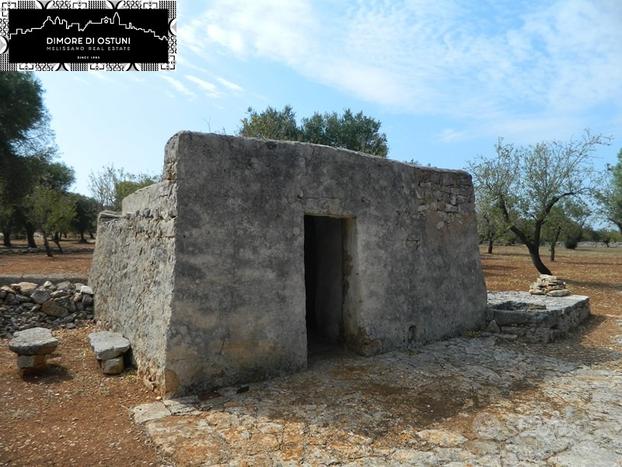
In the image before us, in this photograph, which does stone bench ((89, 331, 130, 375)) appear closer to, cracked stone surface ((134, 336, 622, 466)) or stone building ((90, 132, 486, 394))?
stone building ((90, 132, 486, 394))

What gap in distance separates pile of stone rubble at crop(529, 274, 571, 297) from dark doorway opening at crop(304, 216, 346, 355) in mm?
6047

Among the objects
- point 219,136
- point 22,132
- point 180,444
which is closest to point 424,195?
point 219,136

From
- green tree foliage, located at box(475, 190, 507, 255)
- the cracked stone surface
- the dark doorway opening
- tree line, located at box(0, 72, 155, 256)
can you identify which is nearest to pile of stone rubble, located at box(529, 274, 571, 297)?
the cracked stone surface

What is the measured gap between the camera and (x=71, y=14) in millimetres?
6766

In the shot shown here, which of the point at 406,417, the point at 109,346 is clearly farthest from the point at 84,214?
the point at 406,417

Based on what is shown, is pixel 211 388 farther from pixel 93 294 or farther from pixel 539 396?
pixel 93 294

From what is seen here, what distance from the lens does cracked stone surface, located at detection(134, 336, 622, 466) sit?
3.16 meters

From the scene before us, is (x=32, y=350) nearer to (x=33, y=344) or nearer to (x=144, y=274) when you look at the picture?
(x=33, y=344)

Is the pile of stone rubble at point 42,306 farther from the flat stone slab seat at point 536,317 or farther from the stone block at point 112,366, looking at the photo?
the flat stone slab seat at point 536,317

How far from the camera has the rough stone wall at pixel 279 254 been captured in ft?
14.1

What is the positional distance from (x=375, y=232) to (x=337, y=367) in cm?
188

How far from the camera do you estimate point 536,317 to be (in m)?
6.68

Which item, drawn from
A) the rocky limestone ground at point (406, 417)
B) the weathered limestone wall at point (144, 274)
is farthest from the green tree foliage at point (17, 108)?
the rocky limestone ground at point (406, 417)

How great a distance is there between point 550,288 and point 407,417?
7.58 m
